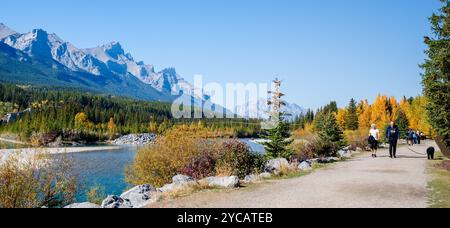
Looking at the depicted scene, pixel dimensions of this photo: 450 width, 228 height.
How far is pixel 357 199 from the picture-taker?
1168cm

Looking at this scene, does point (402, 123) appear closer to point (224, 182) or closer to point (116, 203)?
point (224, 182)

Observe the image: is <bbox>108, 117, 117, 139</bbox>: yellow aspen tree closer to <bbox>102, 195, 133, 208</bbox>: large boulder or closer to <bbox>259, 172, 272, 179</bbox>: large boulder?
<bbox>259, 172, 272, 179</bbox>: large boulder

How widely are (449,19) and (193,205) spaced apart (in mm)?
18137

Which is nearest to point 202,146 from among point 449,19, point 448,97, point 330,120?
point 448,97

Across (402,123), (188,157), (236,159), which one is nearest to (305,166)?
(236,159)

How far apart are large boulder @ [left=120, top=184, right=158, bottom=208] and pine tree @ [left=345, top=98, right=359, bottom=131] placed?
88.6m

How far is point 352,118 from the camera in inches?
3903

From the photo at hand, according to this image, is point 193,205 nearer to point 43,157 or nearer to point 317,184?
point 317,184

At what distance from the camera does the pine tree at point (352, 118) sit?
98.4 m

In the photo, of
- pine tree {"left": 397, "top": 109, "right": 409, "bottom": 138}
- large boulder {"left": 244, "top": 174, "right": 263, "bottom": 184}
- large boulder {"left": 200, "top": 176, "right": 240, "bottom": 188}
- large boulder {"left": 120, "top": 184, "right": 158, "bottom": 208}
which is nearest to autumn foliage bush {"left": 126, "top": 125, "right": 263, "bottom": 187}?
large boulder {"left": 244, "top": 174, "right": 263, "bottom": 184}

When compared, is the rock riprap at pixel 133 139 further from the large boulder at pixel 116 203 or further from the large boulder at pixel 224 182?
the large boulder at pixel 116 203

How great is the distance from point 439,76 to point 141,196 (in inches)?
684
